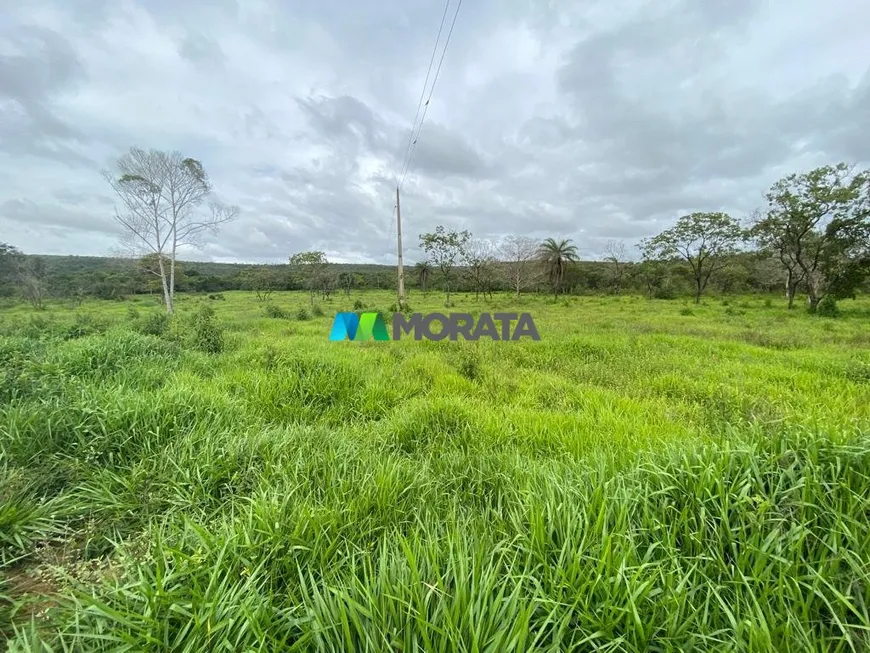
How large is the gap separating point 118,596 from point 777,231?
26.4 meters

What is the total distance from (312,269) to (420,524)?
102ft

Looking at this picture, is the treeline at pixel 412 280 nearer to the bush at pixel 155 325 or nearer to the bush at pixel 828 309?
the bush at pixel 828 309

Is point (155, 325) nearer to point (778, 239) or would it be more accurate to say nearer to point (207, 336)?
point (207, 336)

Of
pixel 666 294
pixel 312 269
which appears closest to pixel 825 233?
pixel 666 294

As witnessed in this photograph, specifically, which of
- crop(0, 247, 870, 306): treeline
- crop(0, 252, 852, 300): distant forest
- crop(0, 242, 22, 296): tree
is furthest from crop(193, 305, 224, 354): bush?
crop(0, 242, 22, 296): tree

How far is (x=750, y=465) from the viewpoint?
1.78m

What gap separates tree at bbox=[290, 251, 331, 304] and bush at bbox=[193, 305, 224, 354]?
20.7 m

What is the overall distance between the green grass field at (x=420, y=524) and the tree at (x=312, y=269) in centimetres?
2600

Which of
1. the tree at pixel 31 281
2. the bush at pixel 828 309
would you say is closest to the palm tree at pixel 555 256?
the bush at pixel 828 309

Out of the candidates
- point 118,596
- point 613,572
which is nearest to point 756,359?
point 613,572

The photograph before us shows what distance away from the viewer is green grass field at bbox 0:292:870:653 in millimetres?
1171

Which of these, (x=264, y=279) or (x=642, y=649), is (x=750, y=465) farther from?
(x=264, y=279)

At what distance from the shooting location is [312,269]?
97.6ft

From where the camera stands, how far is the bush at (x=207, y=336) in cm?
626
